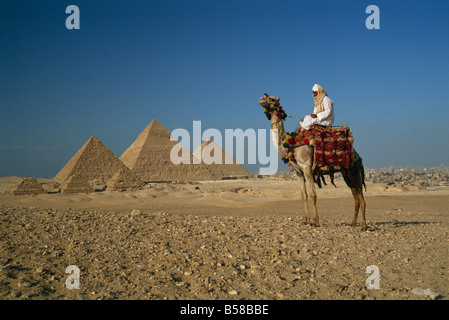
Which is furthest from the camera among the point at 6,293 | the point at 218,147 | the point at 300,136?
the point at 218,147

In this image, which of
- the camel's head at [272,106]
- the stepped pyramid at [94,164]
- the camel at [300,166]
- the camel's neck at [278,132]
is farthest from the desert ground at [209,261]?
the stepped pyramid at [94,164]

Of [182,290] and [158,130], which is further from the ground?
[158,130]

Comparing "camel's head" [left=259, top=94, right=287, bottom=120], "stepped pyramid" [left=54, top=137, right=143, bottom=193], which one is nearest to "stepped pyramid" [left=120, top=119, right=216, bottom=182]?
"stepped pyramid" [left=54, top=137, right=143, bottom=193]

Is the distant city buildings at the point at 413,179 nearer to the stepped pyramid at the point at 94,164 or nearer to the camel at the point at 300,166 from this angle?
the camel at the point at 300,166

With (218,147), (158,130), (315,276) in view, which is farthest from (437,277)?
(218,147)

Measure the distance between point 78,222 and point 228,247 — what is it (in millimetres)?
2803

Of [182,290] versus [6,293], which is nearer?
[6,293]

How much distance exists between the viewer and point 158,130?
6556 centimetres

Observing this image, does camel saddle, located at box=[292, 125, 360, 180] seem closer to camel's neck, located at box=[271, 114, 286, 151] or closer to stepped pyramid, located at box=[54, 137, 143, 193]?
camel's neck, located at box=[271, 114, 286, 151]

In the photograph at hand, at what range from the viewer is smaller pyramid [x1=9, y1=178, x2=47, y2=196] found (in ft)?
84.3

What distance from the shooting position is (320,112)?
24.4 feet

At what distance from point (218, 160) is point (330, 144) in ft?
240
